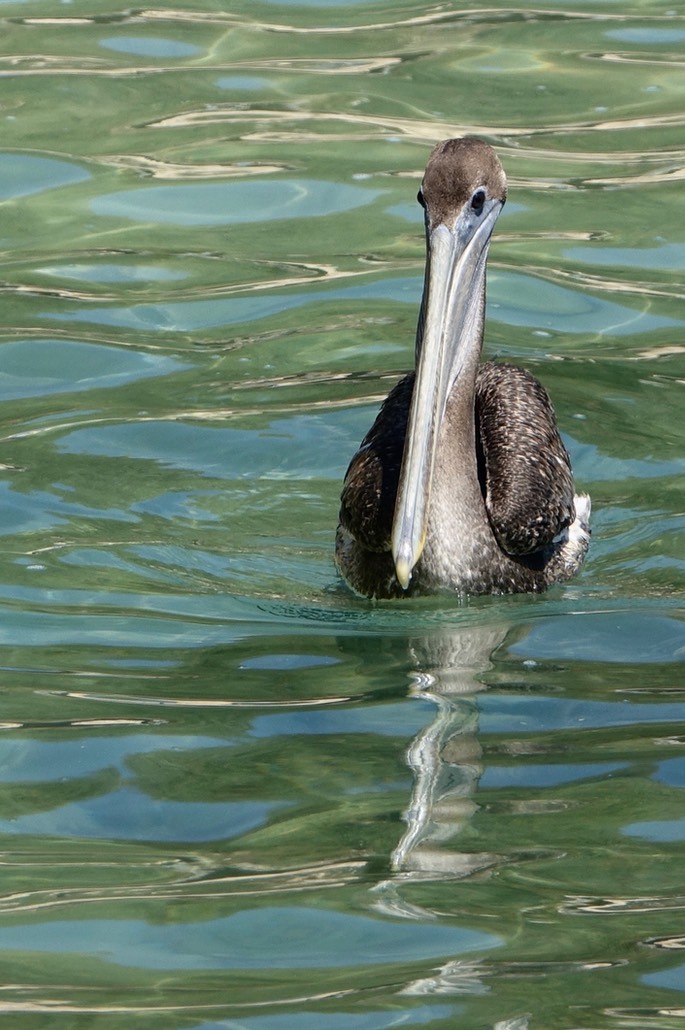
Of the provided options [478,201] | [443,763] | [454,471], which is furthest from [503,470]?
[443,763]

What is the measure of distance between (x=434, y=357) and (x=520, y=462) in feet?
3.57

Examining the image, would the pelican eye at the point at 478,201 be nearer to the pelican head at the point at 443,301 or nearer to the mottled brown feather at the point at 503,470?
the pelican head at the point at 443,301

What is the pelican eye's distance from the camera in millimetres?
6621

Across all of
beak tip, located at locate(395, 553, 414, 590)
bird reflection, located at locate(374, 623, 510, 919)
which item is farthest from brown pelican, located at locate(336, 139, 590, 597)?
bird reflection, located at locate(374, 623, 510, 919)

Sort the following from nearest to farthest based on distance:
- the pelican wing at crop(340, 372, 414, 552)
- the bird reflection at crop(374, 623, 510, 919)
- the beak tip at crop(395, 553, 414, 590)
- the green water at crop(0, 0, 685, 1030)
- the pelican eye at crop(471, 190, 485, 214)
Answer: the green water at crop(0, 0, 685, 1030) < the bird reflection at crop(374, 623, 510, 919) < the beak tip at crop(395, 553, 414, 590) < the pelican eye at crop(471, 190, 485, 214) < the pelican wing at crop(340, 372, 414, 552)

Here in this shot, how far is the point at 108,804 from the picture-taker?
4.85 metres

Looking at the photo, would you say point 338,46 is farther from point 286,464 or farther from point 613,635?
point 613,635

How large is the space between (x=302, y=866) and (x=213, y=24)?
10.8 meters

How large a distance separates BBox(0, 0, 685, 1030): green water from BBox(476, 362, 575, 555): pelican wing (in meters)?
0.31

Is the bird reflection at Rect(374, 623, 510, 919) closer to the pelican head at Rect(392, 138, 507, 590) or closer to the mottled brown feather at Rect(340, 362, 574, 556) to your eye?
the pelican head at Rect(392, 138, 507, 590)

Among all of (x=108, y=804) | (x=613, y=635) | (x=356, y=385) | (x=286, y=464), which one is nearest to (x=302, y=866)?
(x=108, y=804)

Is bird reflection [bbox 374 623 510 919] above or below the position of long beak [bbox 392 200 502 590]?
below

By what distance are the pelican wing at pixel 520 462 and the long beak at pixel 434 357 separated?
47 centimetres

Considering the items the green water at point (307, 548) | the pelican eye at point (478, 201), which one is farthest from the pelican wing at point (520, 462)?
the pelican eye at point (478, 201)
